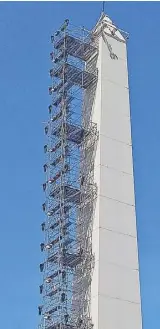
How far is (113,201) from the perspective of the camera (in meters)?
50.7

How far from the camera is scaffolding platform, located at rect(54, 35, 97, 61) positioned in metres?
59.1

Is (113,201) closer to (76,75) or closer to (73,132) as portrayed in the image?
(73,132)

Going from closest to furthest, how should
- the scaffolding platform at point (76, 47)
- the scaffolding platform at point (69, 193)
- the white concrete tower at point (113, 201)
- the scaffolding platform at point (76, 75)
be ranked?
the white concrete tower at point (113, 201) < the scaffolding platform at point (69, 193) < the scaffolding platform at point (76, 75) < the scaffolding platform at point (76, 47)

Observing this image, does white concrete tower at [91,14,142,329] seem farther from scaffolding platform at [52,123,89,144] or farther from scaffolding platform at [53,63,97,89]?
scaffolding platform at [52,123,89,144]

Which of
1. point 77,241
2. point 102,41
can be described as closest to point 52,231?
point 77,241

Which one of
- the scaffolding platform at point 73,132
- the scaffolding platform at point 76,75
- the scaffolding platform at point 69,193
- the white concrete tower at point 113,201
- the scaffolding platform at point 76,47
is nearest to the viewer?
the white concrete tower at point 113,201

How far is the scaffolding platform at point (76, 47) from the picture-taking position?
194ft

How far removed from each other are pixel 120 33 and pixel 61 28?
19.6ft

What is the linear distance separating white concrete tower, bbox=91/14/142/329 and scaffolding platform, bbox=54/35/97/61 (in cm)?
129

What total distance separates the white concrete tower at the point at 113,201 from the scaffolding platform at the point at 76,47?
1.29 metres

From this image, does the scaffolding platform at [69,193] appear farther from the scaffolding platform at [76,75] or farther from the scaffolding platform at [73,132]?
the scaffolding platform at [76,75]

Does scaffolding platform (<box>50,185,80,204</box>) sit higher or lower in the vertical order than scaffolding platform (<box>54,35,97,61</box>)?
lower

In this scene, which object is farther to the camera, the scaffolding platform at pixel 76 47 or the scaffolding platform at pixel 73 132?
the scaffolding platform at pixel 76 47

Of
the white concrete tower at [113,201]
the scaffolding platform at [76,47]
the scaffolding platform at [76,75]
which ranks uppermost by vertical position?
the scaffolding platform at [76,47]
